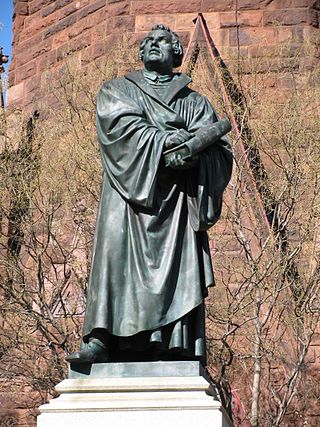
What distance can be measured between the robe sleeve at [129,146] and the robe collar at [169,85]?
0.42 ft

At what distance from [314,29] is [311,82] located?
1377 millimetres

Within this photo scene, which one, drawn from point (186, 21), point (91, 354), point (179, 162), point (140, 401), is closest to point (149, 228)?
point (179, 162)

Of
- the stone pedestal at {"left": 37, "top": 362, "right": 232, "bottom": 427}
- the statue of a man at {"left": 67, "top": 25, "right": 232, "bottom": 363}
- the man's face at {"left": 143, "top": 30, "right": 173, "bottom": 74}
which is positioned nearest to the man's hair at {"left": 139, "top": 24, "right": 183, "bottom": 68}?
the man's face at {"left": 143, "top": 30, "right": 173, "bottom": 74}

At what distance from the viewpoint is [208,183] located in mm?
4652

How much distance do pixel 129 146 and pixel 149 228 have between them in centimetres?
45

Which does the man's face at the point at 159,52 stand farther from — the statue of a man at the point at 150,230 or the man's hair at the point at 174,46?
the statue of a man at the point at 150,230

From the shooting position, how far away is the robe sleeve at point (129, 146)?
4.54 m

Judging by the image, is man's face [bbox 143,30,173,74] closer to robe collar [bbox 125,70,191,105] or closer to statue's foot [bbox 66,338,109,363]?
robe collar [bbox 125,70,191,105]

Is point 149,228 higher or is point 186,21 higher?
point 186,21

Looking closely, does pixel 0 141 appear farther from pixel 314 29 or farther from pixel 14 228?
pixel 314 29

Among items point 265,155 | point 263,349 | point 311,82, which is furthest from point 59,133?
point 263,349

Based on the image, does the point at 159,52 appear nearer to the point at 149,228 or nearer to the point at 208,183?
the point at 208,183

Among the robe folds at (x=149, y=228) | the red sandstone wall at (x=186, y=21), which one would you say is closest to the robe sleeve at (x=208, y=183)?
the robe folds at (x=149, y=228)

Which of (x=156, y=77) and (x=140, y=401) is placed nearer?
(x=140, y=401)
